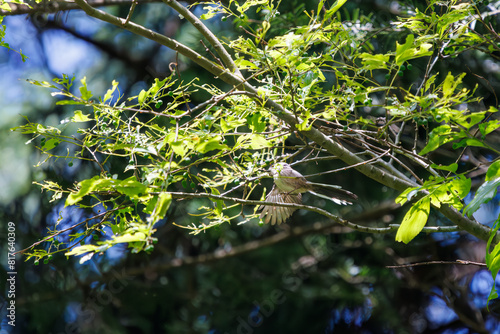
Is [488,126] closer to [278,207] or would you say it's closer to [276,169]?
[276,169]

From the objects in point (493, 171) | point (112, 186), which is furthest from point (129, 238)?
point (493, 171)

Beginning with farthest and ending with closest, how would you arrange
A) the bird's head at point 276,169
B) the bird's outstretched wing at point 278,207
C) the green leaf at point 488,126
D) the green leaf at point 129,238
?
the bird's outstretched wing at point 278,207 < the bird's head at point 276,169 < the green leaf at point 488,126 < the green leaf at point 129,238

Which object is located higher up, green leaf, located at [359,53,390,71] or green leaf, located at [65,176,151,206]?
green leaf, located at [359,53,390,71]

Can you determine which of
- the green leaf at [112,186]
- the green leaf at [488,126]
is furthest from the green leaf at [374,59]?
the green leaf at [112,186]

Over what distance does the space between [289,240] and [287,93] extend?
1.36 metres

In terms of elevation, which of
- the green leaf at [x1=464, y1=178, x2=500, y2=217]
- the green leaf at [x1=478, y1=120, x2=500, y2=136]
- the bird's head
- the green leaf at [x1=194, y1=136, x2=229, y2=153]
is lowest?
the bird's head

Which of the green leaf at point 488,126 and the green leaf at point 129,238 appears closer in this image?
the green leaf at point 129,238

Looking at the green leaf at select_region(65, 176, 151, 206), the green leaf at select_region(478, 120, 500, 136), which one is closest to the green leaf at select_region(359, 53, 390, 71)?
the green leaf at select_region(478, 120, 500, 136)

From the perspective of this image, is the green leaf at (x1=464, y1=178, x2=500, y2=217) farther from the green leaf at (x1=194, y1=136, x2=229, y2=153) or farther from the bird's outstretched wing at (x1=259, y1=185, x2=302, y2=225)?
the bird's outstretched wing at (x1=259, y1=185, x2=302, y2=225)

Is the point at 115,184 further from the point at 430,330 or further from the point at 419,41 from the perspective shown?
the point at 430,330

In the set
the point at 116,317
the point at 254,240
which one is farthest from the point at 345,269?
the point at 116,317

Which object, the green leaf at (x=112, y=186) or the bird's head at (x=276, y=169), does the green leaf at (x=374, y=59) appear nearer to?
the bird's head at (x=276, y=169)

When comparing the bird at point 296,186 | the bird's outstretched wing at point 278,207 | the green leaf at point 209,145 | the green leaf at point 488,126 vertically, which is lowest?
the bird's outstretched wing at point 278,207

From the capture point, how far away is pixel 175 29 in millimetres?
2059
